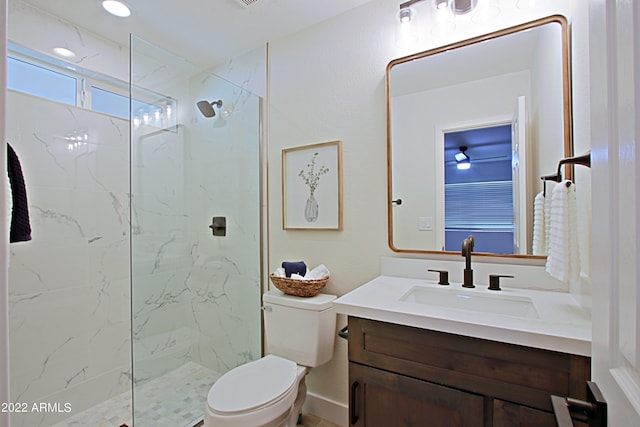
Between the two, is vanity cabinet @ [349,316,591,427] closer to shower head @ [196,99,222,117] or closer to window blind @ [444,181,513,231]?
window blind @ [444,181,513,231]

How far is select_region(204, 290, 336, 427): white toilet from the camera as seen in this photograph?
1266 mm

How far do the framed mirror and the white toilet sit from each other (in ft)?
2.01

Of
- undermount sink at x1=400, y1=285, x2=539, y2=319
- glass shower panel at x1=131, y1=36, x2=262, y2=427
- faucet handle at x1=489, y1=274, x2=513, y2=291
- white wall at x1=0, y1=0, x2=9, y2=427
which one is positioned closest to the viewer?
white wall at x1=0, y1=0, x2=9, y2=427

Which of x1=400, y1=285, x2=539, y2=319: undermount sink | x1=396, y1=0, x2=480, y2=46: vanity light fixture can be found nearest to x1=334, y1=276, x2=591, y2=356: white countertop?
x1=400, y1=285, x2=539, y2=319: undermount sink

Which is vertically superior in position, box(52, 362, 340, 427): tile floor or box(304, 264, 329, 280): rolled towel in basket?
box(304, 264, 329, 280): rolled towel in basket

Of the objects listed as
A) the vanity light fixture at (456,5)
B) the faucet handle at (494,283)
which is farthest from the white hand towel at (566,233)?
the vanity light fixture at (456,5)

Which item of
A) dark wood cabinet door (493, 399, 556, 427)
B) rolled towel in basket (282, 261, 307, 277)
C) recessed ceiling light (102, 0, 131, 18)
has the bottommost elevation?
dark wood cabinet door (493, 399, 556, 427)

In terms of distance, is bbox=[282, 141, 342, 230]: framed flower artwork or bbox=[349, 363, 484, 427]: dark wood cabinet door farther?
bbox=[282, 141, 342, 230]: framed flower artwork

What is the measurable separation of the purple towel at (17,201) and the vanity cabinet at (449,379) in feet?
4.01

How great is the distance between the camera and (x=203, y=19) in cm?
187

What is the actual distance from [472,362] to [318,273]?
3.15 feet

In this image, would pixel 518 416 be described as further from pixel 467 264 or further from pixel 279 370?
pixel 279 370

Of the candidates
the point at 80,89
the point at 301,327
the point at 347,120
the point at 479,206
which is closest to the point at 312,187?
the point at 347,120

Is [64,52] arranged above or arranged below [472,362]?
above
